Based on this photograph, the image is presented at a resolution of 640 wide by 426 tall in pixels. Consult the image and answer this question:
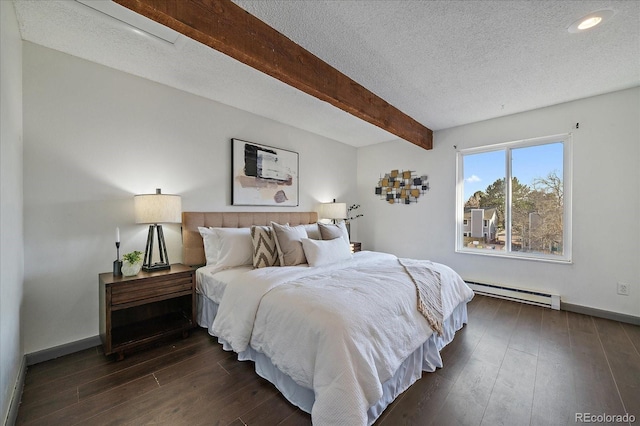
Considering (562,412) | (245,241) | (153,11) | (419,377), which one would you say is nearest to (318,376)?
(419,377)

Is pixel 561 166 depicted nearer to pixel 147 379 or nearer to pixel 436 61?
pixel 436 61

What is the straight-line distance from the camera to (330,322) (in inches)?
56.9

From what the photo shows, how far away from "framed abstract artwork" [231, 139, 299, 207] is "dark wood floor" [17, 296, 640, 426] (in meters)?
1.76

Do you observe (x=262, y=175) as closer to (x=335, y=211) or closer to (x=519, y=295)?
(x=335, y=211)

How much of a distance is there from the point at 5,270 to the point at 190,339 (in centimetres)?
142

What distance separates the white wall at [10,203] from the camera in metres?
1.39

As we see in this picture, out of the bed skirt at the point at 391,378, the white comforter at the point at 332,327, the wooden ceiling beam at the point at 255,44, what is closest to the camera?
the white comforter at the point at 332,327

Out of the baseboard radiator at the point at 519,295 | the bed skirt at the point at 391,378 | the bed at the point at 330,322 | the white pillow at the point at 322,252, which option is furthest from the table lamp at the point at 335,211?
the bed skirt at the point at 391,378

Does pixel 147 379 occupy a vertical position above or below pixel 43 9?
below

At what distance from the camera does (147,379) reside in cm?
184

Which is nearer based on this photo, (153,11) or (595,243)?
(153,11)

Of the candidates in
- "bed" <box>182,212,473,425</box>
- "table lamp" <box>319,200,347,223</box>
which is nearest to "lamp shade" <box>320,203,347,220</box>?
"table lamp" <box>319,200,347,223</box>

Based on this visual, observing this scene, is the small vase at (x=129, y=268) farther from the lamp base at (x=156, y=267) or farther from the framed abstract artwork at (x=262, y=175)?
the framed abstract artwork at (x=262, y=175)

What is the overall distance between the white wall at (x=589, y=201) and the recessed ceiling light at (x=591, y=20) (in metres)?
1.70
